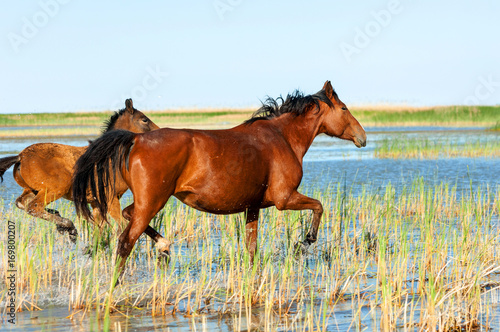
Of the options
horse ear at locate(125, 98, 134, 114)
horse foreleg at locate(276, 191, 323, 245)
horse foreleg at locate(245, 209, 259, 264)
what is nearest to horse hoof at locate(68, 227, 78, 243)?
horse ear at locate(125, 98, 134, 114)

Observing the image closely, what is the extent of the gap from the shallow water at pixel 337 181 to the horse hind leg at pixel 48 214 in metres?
1.52

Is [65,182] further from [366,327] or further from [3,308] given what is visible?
[366,327]

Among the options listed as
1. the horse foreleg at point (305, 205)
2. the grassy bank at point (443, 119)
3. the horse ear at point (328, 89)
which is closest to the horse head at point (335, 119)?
the horse ear at point (328, 89)

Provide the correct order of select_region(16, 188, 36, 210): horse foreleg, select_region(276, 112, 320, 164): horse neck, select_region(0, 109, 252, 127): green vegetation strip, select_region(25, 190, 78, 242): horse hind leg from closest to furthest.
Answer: select_region(276, 112, 320, 164): horse neck, select_region(25, 190, 78, 242): horse hind leg, select_region(16, 188, 36, 210): horse foreleg, select_region(0, 109, 252, 127): green vegetation strip

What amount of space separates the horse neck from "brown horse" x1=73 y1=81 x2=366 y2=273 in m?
0.01

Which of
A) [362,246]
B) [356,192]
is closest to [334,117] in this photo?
[362,246]

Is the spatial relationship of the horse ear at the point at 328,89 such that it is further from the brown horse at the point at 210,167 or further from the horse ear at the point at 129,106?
the horse ear at the point at 129,106

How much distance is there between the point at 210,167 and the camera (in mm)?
5484

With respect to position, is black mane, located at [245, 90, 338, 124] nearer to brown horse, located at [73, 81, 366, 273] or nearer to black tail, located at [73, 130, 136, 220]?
brown horse, located at [73, 81, 366, 273]

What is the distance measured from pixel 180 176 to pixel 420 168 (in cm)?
1159

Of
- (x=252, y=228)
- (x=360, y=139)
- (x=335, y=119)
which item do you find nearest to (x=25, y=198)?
(x=252, y=228)

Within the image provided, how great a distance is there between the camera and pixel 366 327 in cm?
421

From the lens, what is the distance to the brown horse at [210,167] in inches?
205

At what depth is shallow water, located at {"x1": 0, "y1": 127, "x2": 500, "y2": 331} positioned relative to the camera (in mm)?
4305
